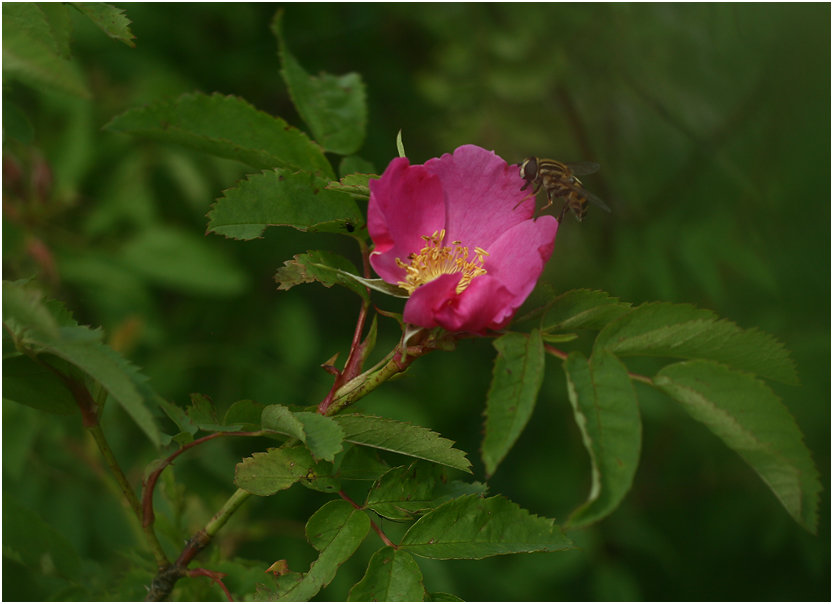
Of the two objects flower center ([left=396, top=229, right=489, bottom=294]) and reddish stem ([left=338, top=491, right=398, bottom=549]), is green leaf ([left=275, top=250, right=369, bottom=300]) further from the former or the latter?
reddish stem ([left=338, top=491, right=398, bottom=549])

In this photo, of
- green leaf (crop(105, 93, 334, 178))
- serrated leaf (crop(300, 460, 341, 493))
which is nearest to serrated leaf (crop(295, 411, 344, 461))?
serrated leaf (crop(300, 460, 341, 493))

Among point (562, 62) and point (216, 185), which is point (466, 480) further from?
point (562, 62)

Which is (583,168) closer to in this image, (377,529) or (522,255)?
(522,255)

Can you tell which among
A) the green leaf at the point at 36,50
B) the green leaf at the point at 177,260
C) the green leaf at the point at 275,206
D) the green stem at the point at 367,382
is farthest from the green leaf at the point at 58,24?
the green leaf at the point at 177,260

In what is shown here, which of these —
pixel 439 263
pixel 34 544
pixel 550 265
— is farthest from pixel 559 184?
pixel 550 265

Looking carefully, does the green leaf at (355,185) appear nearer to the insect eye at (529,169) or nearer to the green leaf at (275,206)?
the green leaf at (275,206)

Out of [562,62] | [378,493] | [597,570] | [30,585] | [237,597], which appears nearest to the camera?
[378,493]

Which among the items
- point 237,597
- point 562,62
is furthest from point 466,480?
point 562,62
